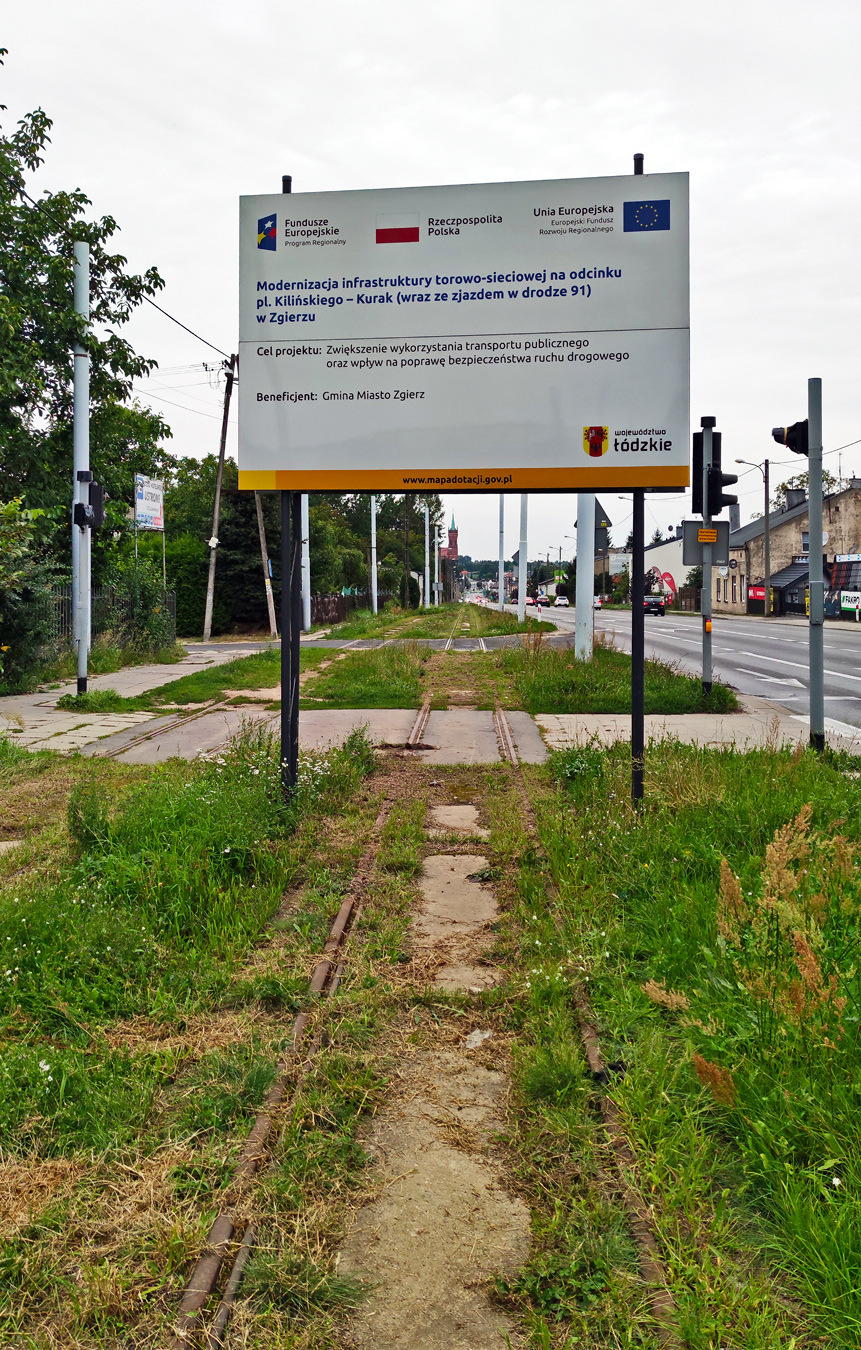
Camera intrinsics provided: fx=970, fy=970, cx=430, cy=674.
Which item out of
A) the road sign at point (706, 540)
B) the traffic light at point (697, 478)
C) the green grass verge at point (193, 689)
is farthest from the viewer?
the green grass verge at point (193, 689)

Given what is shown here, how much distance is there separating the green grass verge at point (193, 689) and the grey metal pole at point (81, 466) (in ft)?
1.56

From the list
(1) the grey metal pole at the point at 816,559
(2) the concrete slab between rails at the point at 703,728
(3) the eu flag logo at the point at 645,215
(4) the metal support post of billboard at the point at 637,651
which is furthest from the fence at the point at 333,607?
(3) the eu flag logo at the point at 645,215

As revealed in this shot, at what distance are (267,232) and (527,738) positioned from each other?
238 inches

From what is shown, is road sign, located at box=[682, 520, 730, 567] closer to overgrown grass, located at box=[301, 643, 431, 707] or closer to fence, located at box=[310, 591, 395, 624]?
overgrown grass, located at box=[301, 643, 431, 707]

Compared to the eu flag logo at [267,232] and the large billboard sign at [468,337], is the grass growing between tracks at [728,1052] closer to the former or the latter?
the large billboard sign at [468,337]

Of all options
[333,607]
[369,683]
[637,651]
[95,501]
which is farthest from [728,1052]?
[333,607]

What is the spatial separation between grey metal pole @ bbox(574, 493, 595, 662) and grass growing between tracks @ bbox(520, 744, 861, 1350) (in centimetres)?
1213

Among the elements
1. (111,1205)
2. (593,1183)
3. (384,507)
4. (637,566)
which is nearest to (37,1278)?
(111,1205)

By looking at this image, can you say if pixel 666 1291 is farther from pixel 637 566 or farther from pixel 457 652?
pixel 457 652

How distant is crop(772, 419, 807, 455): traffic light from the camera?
9.62 m

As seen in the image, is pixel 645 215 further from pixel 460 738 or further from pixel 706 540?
pixel 706 540

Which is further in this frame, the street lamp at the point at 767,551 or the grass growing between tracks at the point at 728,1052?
the street lamp at the point at 767,551

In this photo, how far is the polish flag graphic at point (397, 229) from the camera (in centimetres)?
720

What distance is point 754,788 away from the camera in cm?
668
